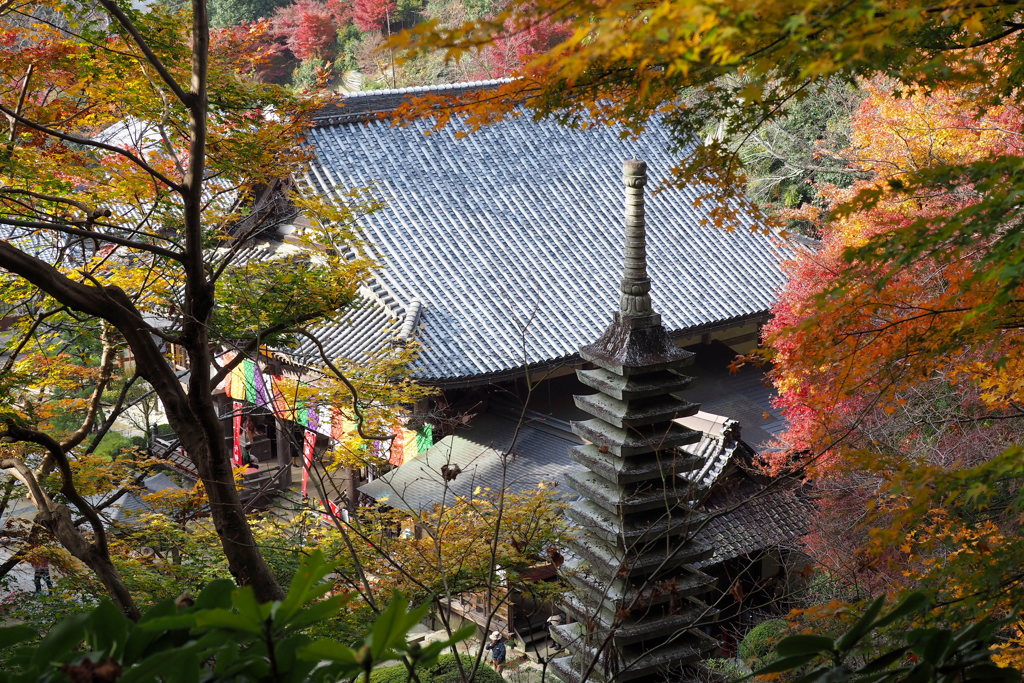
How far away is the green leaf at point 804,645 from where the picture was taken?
1.83 m

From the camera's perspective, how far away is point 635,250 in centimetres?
889

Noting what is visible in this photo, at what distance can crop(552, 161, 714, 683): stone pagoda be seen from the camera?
8750 mm

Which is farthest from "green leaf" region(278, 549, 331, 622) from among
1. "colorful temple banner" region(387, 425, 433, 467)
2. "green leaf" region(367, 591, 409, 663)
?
"colorful temple banner" region(387, 425, 433, 467)

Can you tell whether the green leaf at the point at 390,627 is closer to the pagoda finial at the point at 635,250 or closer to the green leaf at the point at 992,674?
the green leaf at the point at 992,674

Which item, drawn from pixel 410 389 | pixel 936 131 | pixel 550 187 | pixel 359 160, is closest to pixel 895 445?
pixel 936 131

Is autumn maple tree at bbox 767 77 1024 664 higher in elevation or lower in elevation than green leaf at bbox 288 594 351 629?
lower

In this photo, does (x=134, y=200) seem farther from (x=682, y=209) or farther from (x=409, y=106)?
(x=682, y=209)

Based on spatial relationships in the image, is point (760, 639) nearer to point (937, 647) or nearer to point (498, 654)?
point (498, 654)

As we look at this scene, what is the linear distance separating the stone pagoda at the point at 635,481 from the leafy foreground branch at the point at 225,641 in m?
7.21

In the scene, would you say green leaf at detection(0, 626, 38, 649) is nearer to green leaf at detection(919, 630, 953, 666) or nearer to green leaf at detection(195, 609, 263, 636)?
green leaf at detection(195, 609, 263, 636)

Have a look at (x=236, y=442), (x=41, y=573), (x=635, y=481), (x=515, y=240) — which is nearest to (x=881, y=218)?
(x=635, y=481)

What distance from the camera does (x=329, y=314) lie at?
9883 mm

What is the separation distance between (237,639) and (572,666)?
790cm

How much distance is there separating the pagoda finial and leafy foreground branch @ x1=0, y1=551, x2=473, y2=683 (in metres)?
7.39
